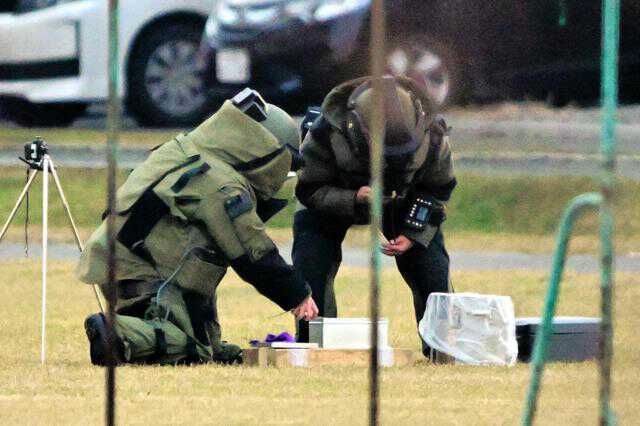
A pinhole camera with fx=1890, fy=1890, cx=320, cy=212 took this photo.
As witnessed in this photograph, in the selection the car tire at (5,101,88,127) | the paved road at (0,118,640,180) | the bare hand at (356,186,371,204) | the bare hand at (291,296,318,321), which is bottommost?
the bare hand at (291,296,318,321)

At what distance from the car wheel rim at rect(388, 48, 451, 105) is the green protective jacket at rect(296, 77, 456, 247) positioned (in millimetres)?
6838

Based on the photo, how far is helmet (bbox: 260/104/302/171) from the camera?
7.80 m

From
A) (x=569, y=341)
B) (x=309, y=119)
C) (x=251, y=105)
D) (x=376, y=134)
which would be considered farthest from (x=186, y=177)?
(x=376, y=134)

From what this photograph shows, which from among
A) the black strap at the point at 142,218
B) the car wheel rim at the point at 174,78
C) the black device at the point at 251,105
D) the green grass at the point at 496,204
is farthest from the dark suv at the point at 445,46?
the black strap at the point at 142,218

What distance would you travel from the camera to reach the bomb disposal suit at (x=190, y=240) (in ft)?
24.2

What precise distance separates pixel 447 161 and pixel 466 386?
1.37 m

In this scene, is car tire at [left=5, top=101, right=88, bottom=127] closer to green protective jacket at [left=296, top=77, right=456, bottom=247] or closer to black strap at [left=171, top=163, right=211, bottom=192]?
green protective jacket at [left=296, top=77, right=456, bottom=247]

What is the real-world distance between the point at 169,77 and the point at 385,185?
8.92 meters

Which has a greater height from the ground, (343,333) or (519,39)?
(519,39)

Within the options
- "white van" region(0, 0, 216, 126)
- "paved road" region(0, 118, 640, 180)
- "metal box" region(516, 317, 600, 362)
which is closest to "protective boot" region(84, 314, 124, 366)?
"metal box" region(516, 317, 600, 362)

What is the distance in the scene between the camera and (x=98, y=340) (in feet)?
23.9

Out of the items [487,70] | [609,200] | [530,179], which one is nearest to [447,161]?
[609,200]

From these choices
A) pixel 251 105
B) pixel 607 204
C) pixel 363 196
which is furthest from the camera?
pixel 363 196

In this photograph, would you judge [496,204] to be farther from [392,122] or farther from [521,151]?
[392,122]
